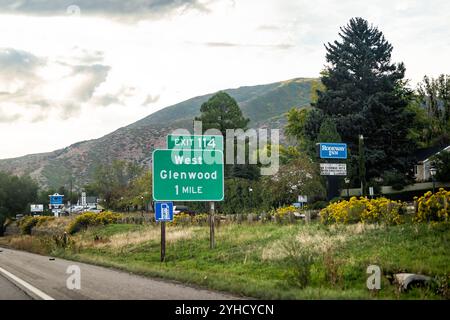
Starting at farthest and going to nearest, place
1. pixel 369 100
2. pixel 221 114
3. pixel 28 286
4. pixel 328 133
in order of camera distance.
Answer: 1. pixel 221 114
2. pixel 369 100
3. pixel 328 133
4. pixel 28 286

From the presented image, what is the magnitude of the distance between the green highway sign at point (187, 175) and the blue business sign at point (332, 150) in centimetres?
1932

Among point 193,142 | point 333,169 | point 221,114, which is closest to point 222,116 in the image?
point 221,114

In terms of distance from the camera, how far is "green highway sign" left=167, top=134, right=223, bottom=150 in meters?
24.5

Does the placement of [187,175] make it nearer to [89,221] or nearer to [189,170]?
[189,170]

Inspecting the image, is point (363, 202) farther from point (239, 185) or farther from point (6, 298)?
point (239, 185)

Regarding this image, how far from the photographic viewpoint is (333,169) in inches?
1673

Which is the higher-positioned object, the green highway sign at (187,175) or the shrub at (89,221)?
the green highway sign at (187,175)

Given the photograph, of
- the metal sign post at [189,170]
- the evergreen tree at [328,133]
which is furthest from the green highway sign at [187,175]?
the evergreen tree at [328,133]

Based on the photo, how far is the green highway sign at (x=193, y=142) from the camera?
24.5 metres

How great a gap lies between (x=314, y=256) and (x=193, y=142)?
9.49 m
